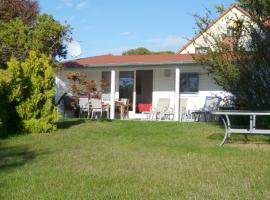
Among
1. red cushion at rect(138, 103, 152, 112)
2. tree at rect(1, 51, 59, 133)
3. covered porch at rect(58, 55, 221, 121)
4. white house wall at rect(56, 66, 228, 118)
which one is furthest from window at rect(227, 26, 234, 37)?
red cushion at rect(138, 103, 152, 112)

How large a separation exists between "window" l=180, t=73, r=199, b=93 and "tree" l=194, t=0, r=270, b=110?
7127 millimetres

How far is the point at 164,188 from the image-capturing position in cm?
691

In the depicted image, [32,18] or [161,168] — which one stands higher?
[32,18]

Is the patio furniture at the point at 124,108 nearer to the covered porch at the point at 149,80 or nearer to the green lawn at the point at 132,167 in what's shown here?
the covered porch at the point at 149,80

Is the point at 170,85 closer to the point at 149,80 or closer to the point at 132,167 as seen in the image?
the point at 149,80

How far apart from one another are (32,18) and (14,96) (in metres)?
10.9

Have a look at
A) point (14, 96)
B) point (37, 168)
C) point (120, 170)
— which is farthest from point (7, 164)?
point (14, 96)

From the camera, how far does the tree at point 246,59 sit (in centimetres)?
1529

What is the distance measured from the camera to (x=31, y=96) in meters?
14.8

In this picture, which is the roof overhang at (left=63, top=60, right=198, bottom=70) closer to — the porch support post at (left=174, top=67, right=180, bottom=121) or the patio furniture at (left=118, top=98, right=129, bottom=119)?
the porch support post at (left=174, top=67, right=180, bottom=121)

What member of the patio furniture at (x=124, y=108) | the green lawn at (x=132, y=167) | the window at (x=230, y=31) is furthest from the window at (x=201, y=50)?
the patio furniture at (x=124, y=108)

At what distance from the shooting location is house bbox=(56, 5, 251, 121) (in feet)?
74.5

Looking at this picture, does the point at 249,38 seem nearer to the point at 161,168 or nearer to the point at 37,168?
the point at 161,168

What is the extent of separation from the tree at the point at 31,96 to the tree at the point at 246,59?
5407 millimetres
